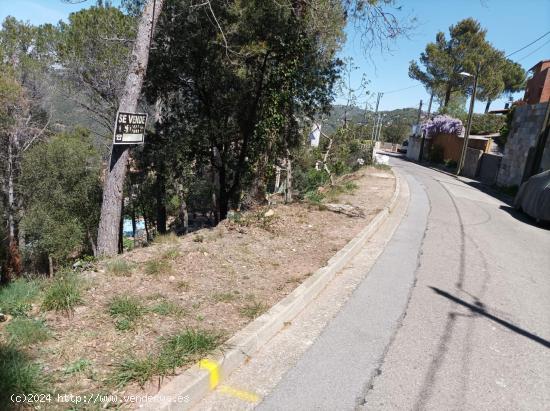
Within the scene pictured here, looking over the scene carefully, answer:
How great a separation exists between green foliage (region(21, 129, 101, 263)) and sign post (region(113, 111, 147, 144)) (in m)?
13.6

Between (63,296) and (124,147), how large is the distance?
4.50 meters

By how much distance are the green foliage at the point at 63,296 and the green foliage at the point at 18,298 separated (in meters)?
0.14

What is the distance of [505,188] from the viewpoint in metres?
20.6

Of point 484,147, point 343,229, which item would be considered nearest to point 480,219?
point 343,229

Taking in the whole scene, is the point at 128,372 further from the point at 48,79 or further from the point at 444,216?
the point at 48,79

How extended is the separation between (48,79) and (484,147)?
29.4 m

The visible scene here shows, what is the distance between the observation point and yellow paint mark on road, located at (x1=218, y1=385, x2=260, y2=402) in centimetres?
296

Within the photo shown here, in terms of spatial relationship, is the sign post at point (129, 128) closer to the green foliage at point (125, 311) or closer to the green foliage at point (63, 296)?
the green foliage at point (63, 296)

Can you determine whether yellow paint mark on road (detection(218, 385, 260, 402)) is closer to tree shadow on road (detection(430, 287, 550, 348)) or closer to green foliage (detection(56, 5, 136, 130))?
tree shadow on road (detection(430, 287, 550, 348))

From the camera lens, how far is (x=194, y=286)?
184 inches

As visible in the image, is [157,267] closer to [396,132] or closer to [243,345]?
[243,345]

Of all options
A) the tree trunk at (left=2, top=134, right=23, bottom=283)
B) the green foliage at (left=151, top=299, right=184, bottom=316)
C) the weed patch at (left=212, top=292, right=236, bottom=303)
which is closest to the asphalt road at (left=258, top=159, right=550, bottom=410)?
the weed patch at (left=212, top=292, right=236, bottom=303)

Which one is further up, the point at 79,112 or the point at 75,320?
the point at 79,112

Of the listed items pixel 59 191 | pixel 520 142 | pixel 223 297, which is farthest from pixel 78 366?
pixel 520 142
